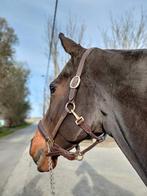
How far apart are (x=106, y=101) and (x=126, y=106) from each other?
0.13 meters

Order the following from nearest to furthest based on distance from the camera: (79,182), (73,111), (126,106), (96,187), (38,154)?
(126,106), (73,111), (38,154), (96,187), (79,182)

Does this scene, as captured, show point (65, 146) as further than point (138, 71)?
Yes

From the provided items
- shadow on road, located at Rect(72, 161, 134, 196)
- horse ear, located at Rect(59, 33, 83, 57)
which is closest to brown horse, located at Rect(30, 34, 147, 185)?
horse ear, located at Rect(59, 33, 83, 57)

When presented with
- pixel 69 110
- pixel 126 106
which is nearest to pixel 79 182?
pixel 69 110

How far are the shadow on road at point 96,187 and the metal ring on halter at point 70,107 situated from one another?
15.2ft

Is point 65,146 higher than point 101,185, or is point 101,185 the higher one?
point 65,146

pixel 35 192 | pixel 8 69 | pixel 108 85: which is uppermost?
pixel 108 85

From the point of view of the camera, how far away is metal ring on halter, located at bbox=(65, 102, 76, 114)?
2080 mm

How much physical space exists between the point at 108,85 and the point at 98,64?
0.48 feet

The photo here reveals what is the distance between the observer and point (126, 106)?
197 cm

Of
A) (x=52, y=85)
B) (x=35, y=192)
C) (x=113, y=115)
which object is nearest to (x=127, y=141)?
(x=113, y=115)

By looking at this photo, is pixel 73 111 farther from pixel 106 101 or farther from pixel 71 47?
pixel 71 47

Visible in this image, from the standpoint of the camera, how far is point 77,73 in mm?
2104

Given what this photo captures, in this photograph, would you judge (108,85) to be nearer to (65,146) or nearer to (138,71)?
(138,71)
